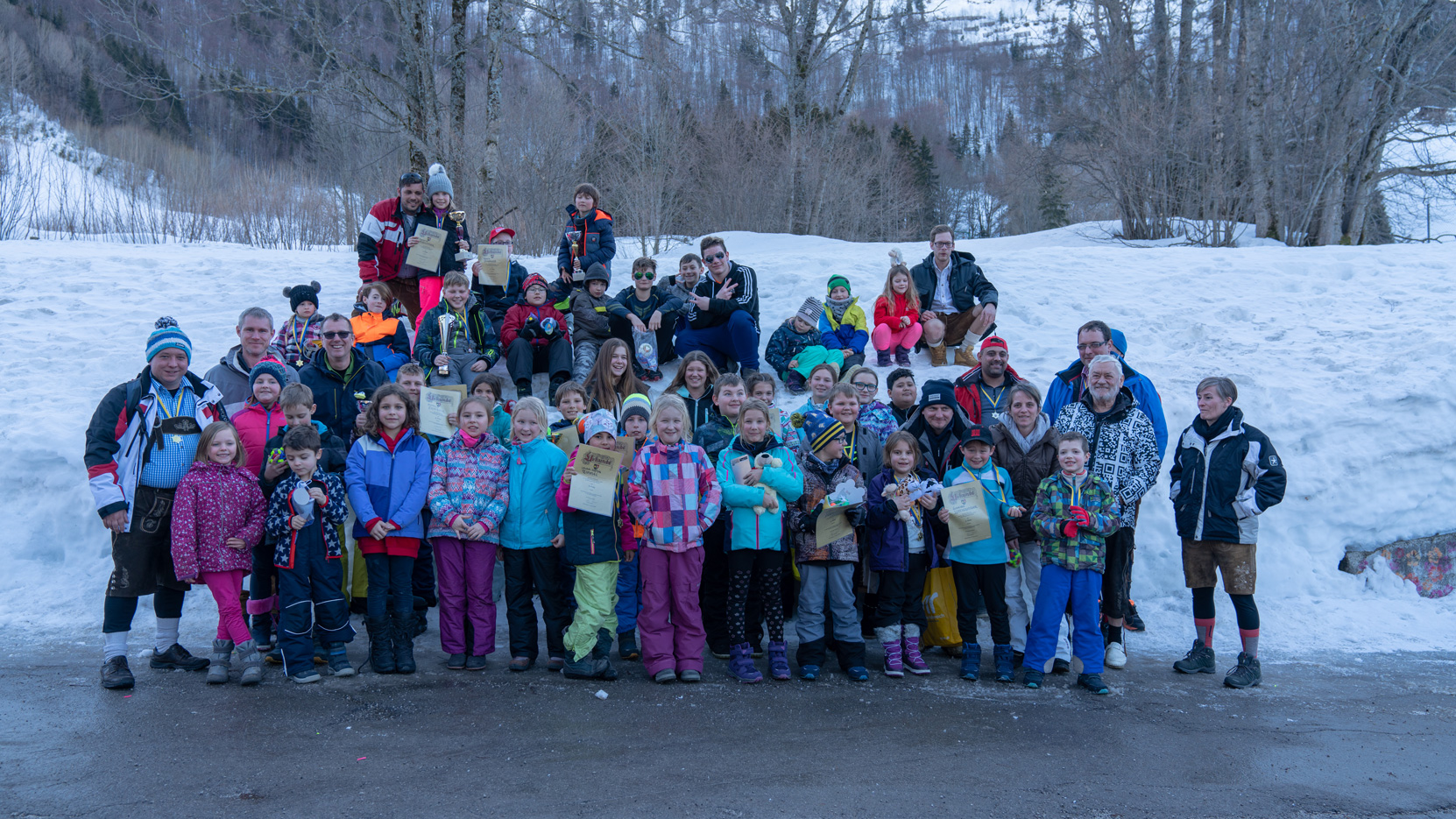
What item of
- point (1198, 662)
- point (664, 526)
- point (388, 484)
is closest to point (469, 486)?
point (388, 484)

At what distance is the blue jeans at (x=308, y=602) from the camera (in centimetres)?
511

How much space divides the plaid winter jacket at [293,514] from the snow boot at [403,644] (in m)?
0.55

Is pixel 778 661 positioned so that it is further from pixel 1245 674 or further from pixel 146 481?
pixel 146 481

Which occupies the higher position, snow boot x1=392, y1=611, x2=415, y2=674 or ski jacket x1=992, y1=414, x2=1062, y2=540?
ski jacket x1=992, y1=414, x2=1062, y2=540

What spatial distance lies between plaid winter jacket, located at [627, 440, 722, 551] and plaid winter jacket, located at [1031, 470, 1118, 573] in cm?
200

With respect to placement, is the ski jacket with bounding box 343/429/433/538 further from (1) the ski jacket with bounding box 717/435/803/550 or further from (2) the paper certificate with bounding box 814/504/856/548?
(2) the paper certificate with bounding box 814/504/856/548

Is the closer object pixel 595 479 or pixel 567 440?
pixel 595 479

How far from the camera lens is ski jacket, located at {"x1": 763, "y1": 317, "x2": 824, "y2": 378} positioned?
27.9 feet

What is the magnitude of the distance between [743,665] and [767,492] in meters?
1.05

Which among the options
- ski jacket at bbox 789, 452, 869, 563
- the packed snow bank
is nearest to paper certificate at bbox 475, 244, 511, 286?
the packed snow bank

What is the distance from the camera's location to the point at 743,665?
210 inches

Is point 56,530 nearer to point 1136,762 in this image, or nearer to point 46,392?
point 46,392

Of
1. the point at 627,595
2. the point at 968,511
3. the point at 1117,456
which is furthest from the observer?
the point at 627,595

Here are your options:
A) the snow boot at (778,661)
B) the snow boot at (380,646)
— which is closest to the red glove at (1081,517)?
the snow boot at (778,661)
